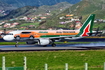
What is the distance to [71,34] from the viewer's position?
3755 inches

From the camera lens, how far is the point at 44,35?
306ft

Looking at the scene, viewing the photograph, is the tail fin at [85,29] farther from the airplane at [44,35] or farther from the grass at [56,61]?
the grass at [56,61]

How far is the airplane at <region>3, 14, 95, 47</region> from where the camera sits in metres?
88.1

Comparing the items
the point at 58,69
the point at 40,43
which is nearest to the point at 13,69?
the point at 58,69

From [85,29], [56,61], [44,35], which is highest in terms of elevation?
[85,29]

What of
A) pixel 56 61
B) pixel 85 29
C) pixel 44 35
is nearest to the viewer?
pixel 56 61

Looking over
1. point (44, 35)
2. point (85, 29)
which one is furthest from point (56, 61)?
point (85, 29)

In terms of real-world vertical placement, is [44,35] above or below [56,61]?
above

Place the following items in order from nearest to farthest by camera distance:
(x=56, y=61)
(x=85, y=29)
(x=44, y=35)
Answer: (x=56, y=61) < (x=44, y=35) < (x=85, y=29)

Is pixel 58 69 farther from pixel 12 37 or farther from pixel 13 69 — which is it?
pixel 12 37

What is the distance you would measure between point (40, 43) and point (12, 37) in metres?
7.62

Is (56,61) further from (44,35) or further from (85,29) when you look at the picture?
(85,29)

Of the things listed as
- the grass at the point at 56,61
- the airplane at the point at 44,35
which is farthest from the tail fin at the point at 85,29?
the grass at the point at 56,61

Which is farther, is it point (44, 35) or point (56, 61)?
point (44, 35)
